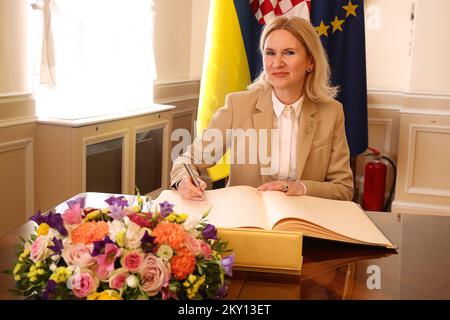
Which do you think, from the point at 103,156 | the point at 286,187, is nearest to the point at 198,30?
the point at 103,156

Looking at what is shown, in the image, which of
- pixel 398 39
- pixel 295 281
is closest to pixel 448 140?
pixel 398 39

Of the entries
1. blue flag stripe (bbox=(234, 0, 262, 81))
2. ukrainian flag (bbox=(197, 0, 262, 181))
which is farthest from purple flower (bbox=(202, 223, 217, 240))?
blue flag stripe (bbox=(234, 0, 262, 81))

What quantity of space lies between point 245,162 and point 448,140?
2.81 metres

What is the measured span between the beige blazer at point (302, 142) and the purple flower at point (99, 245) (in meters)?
1.16

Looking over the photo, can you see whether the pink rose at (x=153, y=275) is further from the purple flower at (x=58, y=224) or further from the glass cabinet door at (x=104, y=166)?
the glass cabinet door at (x=104, y=166)

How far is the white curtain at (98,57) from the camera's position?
3455 millimetres

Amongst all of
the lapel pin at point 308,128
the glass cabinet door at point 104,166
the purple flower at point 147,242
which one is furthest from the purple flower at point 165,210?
the glass cabinet door at point 104,166

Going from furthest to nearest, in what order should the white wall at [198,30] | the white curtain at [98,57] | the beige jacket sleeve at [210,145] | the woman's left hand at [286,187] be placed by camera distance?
the white wall at [198,30] < the white curtain at [98,57] < the beige jacket sleeve at [210,145] < the woman's left hand at [286,187]

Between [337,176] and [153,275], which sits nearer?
[153,275]

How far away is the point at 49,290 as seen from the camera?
3.07 feet

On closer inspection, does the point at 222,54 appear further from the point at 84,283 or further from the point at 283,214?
the point at 84,283

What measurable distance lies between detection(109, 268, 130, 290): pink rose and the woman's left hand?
88cm

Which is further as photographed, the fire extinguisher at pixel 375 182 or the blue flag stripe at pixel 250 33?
the fire extinguisher at pixel 375 182

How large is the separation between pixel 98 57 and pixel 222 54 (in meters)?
0.80
